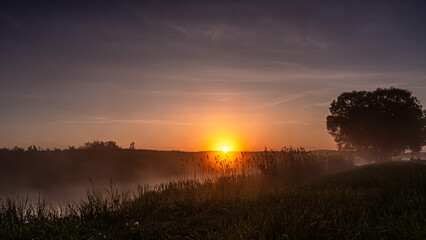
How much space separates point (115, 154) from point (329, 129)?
30.8 meters

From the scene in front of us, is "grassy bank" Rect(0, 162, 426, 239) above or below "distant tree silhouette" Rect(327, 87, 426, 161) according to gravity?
below

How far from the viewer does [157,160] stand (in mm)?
46938

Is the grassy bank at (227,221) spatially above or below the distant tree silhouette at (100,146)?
below

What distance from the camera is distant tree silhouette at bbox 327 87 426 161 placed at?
131ft

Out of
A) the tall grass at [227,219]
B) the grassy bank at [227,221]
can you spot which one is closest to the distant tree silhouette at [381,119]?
the tall grass at [227,219]

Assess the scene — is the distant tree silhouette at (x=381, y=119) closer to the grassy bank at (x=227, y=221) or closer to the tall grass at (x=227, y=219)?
the tall grass at (x=227, y=219)

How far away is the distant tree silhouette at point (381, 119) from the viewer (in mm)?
40062

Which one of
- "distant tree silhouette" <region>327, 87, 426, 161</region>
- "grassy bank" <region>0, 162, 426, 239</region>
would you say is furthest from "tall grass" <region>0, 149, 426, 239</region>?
"distant tree silhouette" <region>327, 87, 426, 161</region>

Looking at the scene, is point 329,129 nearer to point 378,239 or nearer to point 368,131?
point 368,131

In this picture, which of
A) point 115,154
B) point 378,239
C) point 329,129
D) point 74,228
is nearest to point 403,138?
point 329,129

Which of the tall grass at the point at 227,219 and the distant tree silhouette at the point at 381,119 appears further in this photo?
the distant tree silhouette at the point at 381,119

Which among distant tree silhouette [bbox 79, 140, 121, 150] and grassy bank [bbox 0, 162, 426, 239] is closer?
grassy bank [bbox 0, 162, 426, 239]

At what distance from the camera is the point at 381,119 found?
131ft

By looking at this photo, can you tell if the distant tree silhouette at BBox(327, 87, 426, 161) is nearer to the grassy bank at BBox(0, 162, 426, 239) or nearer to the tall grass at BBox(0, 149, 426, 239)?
the tall grass at BBox(0, 149, 426, 239)
